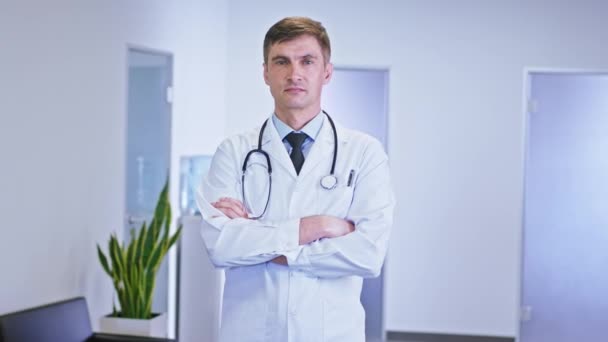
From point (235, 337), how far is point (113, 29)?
2.69 metres

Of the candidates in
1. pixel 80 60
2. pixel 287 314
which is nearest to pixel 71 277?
pixel 80 60

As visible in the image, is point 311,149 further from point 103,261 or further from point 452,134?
point 452,134

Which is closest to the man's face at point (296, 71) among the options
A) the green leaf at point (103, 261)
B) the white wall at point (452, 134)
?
the green leaf at point (103, 261)

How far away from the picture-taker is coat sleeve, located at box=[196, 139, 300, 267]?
2.05 meters

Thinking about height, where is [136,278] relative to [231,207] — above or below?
below

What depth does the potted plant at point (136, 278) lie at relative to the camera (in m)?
3.93

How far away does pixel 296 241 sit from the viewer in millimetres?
2053

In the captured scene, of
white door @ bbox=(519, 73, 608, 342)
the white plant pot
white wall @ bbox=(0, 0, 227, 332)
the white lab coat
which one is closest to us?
the white lab coat

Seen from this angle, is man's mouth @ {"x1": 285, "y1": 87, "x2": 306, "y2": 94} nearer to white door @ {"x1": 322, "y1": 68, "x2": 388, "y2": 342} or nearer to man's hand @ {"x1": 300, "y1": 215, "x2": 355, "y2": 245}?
man's hand @ {"x1": 300, "y1": 215, "x2": 355, "y2": 245}

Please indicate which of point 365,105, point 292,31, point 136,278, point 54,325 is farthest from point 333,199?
point 365,105

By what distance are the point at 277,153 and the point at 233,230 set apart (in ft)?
0.77

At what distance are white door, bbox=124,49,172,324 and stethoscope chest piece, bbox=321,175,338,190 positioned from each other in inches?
117

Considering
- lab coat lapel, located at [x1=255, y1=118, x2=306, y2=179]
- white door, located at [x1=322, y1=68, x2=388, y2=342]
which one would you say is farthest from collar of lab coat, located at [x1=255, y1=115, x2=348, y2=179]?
white door, located at [x1=322, y1=68, x2=388, y2=342]

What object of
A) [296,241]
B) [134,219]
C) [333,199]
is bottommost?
[134,219]
